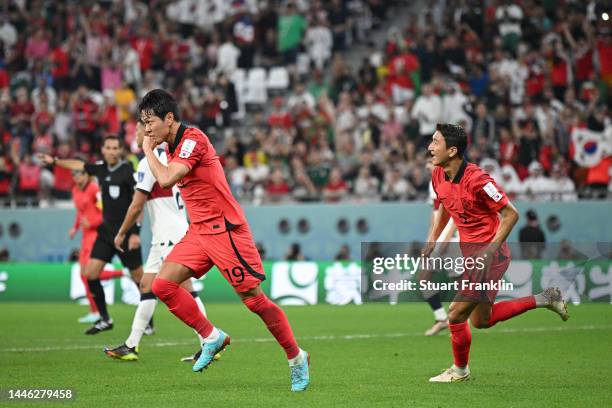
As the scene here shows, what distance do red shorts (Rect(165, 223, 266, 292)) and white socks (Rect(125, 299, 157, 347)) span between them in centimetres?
273

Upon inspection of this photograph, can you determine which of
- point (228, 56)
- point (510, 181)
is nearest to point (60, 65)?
point (228, 56)

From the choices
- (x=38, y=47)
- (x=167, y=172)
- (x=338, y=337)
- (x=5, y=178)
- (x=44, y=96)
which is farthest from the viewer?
(x=38, y=47)

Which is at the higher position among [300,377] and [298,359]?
[298,359]

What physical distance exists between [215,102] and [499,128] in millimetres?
7158

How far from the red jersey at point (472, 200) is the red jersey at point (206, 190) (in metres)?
2.01

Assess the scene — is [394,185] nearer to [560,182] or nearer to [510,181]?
[510,181]

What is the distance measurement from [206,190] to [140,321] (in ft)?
10.6

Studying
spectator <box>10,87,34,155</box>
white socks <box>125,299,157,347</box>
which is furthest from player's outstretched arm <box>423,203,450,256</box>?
spectator <box>10,87,34,155</box>

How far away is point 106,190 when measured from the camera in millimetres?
14938

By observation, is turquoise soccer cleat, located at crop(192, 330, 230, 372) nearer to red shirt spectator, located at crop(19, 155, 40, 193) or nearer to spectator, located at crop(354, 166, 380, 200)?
spectator, located at crop(354, 166, 380, 200)

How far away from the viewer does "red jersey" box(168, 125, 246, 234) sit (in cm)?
961

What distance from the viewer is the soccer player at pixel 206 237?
9508mm

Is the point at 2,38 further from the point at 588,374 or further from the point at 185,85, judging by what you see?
the point at 588,374

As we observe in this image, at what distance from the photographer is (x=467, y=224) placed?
10383 millimetres
